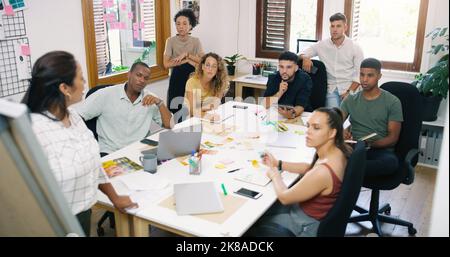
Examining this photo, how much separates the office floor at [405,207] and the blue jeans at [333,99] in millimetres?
869

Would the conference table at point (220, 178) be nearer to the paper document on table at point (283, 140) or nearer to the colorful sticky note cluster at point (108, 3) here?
the paper document on table at point (283, 140)

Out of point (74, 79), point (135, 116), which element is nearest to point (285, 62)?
point (135, 116)

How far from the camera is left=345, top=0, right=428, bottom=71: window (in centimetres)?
455

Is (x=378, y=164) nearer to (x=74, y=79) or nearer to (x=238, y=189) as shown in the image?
(x=238, y=189)

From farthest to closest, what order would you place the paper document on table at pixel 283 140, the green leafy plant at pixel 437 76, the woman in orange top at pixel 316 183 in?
the green leafy plant at pixel 437 76 → the paper document on table at pixel 283 140 → the woman in orange top at pixel 316 183

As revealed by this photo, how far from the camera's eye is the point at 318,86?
402 cm

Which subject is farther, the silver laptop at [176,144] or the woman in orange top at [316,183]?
the silver laptop at [176,144]

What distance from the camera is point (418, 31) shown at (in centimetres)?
452

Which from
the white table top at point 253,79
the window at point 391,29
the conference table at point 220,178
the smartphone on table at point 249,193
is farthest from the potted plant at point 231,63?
the smartphone on table at point 249,193

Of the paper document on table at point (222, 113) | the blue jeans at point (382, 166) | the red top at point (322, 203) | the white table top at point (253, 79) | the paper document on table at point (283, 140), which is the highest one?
the white table top at point (253, 79)

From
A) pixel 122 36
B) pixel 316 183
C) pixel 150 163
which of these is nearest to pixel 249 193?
pixel 316 183

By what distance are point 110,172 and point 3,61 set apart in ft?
5.20

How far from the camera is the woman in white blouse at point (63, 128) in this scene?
174cm

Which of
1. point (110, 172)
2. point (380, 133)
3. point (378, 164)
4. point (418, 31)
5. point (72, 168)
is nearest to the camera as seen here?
point (72, 168)
